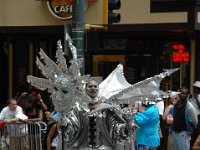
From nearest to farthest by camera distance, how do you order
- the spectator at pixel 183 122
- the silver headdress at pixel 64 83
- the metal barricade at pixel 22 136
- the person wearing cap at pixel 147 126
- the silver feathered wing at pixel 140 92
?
the silver headdress at pixel 64 83 → the silver feathered wing at pixel 140 92 → the person wearing cap at pixel 147 126 → the spectator at pixel 183 122 → the metal barricade at pixel 22 136

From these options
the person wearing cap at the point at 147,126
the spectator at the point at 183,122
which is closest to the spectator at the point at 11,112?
the spectator at the point at 183,122

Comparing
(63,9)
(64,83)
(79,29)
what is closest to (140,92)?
(64,83)

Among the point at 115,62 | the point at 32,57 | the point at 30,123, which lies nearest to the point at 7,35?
the point at 32,57

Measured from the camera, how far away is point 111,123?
27.4 ft

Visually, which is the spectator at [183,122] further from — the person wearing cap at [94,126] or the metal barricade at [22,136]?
the person wearing cap at [94,126]

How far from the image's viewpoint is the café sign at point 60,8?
60.7 feet

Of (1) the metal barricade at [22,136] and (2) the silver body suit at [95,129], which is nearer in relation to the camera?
(2) the silver body suit at [95,129]

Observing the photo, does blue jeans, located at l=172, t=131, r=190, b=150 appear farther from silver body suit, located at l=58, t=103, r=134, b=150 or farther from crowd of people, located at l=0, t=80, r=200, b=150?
silver body suit, located at l=58, t=103, r=134, b=150

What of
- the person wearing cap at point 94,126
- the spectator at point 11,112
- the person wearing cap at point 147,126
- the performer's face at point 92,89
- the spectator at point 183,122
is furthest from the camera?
the spectator at point 11,112

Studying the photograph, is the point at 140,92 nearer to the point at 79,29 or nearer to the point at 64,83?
the point at 64,83

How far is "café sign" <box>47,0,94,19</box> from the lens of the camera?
1852 centimetres

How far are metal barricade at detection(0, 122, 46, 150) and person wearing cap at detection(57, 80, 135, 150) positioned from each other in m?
4.73

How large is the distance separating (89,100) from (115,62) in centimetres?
1100

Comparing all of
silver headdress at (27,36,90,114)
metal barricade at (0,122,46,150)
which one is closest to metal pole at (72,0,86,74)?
metal barricade at (0,122,46,150)
